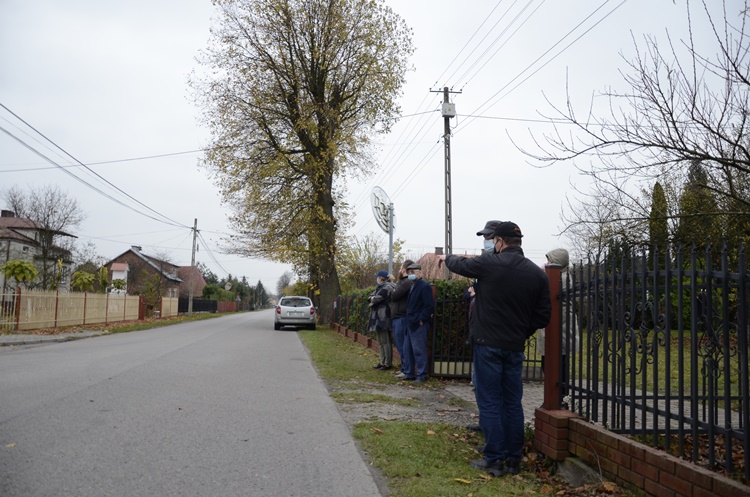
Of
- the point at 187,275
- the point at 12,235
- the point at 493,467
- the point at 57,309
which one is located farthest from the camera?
the point at 187,275

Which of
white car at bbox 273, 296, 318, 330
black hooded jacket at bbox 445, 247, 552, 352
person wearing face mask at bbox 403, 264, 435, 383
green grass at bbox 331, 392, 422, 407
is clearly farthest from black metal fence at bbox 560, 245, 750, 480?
white car at bbox 273, 296, 318, 330

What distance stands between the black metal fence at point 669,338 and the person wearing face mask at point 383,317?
5688mm

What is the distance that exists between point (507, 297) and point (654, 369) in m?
1.15

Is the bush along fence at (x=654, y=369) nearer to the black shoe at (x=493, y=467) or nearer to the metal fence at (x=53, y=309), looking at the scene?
the black shoe at (x=493, y=467)

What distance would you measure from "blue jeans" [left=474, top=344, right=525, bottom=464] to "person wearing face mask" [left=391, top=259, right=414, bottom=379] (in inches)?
181

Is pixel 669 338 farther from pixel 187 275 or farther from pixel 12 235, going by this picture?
pixel 187 275

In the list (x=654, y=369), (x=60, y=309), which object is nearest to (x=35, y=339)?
(x=60, y=309)

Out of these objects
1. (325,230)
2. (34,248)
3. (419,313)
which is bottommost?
(419,313)

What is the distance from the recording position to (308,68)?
88.0 ft

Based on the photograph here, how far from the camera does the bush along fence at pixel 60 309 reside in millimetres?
19781

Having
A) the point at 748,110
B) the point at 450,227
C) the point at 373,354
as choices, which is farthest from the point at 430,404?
the point at 450,227

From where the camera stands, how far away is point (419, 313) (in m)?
8.88

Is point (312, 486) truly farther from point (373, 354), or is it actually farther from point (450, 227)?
point (450, 227)

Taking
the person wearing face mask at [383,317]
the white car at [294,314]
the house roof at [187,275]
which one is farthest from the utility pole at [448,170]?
the house roof at [187,275]
